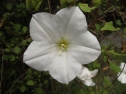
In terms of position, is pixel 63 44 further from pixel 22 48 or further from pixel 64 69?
pixel 22 48

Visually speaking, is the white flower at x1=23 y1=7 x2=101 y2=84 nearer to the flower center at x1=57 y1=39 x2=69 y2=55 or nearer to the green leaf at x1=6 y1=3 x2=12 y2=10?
the flower center at x1=57 y1=39 x2=69 y2=55

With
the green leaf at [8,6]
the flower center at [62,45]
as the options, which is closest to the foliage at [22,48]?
the green leaf at [8,6]

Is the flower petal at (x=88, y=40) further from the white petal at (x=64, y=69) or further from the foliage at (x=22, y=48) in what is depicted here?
the foliage at (x=22, y=48)

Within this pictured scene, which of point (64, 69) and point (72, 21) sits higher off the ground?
point (72, 21)

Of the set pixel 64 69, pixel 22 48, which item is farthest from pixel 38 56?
pixel 22 48

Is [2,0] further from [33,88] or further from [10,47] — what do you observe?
[33,88]
